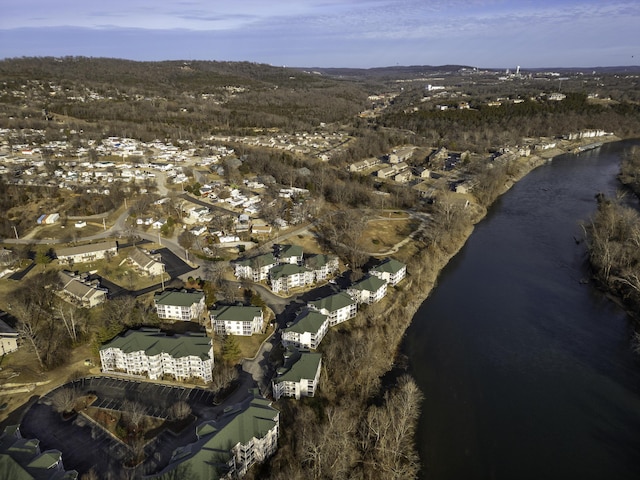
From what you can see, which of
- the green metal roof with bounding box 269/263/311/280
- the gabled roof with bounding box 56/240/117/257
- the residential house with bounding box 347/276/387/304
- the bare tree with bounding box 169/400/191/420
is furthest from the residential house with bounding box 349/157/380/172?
the bare tree with bounding box 169/400/191/420

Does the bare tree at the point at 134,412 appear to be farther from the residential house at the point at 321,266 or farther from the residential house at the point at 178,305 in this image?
the residential house at the point at 321,266

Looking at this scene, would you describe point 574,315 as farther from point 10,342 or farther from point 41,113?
point 41,113

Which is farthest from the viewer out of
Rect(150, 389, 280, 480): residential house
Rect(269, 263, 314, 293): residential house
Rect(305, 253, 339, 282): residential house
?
Rect(305, 253, 339, 282): residential house

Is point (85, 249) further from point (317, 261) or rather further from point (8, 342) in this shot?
point (317, 261)

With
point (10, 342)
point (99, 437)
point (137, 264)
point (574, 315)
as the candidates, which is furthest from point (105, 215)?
point (574, 315)

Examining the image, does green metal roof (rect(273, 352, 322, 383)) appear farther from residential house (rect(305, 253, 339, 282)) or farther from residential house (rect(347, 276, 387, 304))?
residential house (rect(305, 253, 339, 282))
